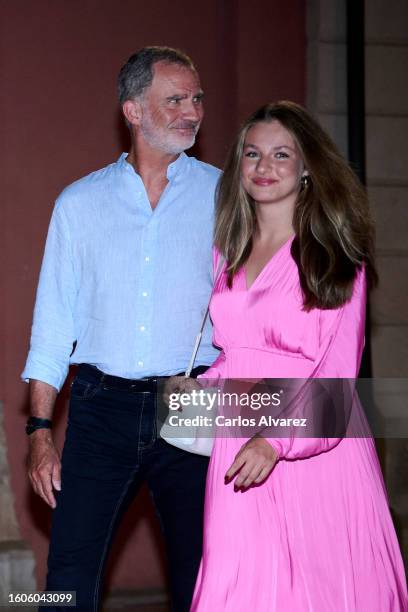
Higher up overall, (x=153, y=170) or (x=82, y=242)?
(x=153, y=170)

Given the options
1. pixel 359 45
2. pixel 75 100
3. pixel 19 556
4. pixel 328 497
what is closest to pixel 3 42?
pixel 75 100

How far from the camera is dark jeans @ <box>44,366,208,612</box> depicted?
9.25 ft

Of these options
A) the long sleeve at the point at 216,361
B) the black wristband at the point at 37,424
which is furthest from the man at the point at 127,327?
the long sleeve at the point at 216,361

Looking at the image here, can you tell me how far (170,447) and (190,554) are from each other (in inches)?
11.0

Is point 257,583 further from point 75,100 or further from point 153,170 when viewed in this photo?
point 75,100

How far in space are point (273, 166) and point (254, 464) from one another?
0.74m

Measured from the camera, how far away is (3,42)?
4605mm

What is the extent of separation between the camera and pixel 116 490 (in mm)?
2842

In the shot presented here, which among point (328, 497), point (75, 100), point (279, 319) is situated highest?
point (75, 100)

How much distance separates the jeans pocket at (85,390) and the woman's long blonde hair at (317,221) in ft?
1.64

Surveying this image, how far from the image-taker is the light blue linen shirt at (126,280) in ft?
9.55

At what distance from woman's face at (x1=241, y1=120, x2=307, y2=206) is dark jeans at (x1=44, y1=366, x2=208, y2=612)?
617 mm

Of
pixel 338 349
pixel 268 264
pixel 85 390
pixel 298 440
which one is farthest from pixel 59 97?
pixel 298 440

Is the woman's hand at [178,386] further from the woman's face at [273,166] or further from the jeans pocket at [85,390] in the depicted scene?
the woman's face at [273,166]
